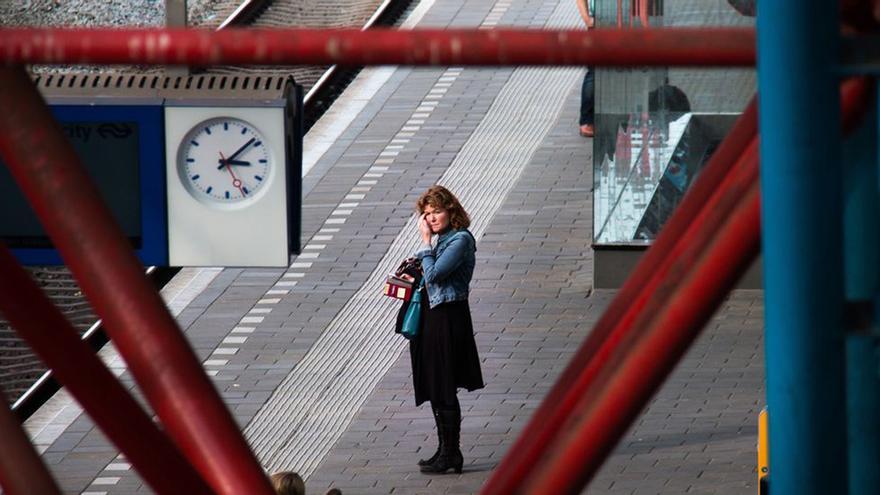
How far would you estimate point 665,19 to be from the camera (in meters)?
12.8

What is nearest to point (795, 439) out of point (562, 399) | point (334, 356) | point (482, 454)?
point (562, 399)

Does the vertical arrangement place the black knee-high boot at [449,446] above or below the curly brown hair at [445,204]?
below

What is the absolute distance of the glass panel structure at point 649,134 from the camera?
13.3 m

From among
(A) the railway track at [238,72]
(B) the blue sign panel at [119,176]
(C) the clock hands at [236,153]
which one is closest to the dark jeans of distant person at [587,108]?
(A) the railway track at [238,72]

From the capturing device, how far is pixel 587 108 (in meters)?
17.2

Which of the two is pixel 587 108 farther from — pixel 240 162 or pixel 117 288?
pixel 117 288

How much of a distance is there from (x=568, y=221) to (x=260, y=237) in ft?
20.3

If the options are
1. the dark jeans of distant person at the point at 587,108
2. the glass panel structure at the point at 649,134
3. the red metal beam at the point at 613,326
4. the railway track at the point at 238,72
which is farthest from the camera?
the dark jeans of distant person at the point at 587,108

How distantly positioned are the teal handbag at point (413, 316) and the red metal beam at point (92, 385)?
22.2 feet

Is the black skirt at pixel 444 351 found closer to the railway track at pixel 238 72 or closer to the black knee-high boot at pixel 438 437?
the black knee-high boot at pixel 438 437

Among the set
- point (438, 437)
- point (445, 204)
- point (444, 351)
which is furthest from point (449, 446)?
point (445, 204)

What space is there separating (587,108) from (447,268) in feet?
26.1

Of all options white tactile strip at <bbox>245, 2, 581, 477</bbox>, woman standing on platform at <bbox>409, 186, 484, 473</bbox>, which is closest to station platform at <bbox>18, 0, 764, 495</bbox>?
white tactile strip at <bbox>245, 2, 581, 477</bbox>

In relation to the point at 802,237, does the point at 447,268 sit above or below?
below
